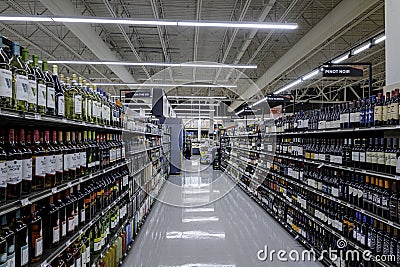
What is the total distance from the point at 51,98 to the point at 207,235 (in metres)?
4.24

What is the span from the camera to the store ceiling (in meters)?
8.77

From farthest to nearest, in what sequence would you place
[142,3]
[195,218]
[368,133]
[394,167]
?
[142,3] < [195,218] < [368,133] < [394,167]

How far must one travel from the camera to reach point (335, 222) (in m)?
3.93

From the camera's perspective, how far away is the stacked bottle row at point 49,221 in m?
1.71

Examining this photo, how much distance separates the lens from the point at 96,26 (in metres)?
11.1

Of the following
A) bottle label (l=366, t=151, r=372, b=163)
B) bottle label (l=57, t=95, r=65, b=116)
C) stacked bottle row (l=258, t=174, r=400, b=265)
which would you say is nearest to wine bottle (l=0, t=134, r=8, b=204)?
bottle label (l=57, t=95, r=65, b=116)

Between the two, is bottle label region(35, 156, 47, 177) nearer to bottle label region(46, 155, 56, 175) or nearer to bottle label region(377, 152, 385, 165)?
bottle label region(46, 155, 56, 175)

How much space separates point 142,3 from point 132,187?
5.95 metres

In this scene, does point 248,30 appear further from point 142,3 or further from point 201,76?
point 201,76

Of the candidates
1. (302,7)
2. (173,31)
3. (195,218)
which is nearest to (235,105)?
(173,31)

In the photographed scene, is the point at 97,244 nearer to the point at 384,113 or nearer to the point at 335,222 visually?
the point at 335,222

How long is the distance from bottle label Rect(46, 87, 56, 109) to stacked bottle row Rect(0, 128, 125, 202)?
0.59 ft

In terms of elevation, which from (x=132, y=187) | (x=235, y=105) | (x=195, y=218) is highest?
(x=235, y=105)

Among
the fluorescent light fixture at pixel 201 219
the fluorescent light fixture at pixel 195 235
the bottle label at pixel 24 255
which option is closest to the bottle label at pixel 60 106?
the bottle label at pixel 24 255
